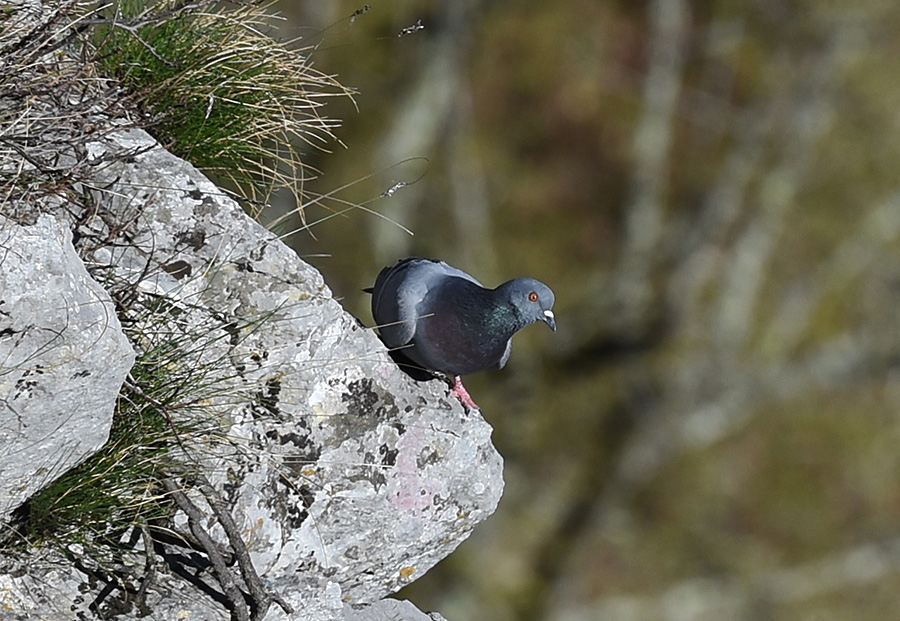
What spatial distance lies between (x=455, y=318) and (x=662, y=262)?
39.4ft

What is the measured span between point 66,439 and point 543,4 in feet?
42.6

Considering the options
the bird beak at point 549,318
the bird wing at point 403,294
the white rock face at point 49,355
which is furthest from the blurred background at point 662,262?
the white rock face at point 49,355

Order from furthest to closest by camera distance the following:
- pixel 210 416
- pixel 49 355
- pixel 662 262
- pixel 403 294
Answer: pixel 662 262, pixel 403 294, pixel 210 416, pixel 49 355

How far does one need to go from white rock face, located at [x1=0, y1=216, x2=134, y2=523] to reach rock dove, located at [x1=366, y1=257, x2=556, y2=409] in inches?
34.6

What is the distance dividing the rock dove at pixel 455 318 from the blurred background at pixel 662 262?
9728 millimetres

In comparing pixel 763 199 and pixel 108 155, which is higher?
pixel 108 155

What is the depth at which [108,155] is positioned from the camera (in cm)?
251

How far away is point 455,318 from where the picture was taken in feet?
9.42

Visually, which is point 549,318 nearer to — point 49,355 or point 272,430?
point 272,430

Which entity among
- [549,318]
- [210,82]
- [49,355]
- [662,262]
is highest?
[210,82]

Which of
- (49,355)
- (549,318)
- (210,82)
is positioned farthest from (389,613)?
(210,82)

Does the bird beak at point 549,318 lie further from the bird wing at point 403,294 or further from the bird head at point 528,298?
the bird wing at point 403,294

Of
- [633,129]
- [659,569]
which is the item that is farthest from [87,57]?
[659,569]

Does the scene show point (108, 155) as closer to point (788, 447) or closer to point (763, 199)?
point (763, 199)
